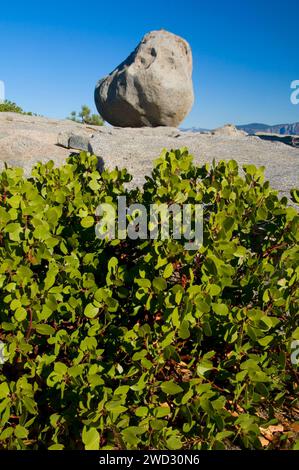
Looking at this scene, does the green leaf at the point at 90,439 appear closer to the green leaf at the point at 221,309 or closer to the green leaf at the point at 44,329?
the green leaf at the point at 44,329

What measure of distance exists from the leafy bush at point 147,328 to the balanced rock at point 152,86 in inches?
603

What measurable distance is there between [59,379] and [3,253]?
720 millimetres

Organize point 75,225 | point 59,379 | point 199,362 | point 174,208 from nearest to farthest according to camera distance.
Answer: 1. point 59,379
2. point 199,362
3. point 174,208
4. point 75,225

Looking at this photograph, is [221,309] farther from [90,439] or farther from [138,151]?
[138,151]

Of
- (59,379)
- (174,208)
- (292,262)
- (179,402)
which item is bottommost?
(179,402)

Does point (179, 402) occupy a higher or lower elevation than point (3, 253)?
lower

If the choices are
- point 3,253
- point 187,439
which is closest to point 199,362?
point 187,439

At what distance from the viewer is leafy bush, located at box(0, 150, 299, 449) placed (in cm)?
199

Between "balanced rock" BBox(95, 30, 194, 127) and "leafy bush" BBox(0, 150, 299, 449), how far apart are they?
15327 millimetres

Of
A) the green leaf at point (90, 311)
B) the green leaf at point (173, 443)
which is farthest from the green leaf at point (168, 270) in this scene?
the green leaf at point (173, 443)

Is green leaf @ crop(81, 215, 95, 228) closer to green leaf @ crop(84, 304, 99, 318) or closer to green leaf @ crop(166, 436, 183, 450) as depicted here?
green leaf @ crop(84, 304, 99, 318)
